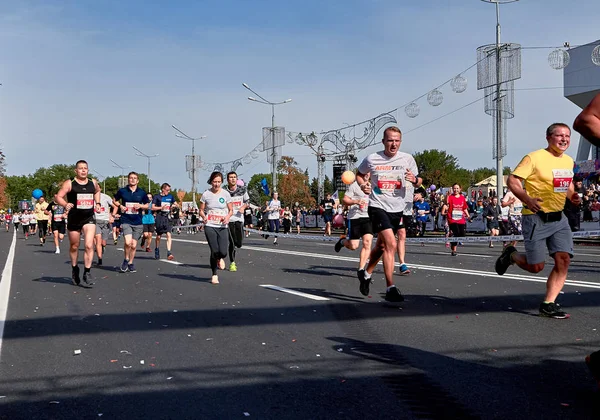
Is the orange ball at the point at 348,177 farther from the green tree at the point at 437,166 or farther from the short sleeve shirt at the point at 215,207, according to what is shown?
the green tree at the point at 437,166

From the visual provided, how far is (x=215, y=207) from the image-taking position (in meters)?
12.0

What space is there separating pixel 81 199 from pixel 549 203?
710 centimetres

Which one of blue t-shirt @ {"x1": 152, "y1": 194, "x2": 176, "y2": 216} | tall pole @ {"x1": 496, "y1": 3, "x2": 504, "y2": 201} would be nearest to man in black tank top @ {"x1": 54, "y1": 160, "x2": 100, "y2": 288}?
blue t-shirt @ {"x1": 152, "y1": 194, "x2": 176, "y2": 216}

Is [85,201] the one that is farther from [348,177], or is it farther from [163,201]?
[163,201]

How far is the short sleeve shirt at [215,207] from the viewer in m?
11.9

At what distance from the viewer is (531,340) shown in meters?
5.73

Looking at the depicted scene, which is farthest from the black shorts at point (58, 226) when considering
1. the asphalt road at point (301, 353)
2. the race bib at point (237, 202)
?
the asphalt road at point (301, 353)

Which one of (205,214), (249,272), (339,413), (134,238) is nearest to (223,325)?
(339,413)

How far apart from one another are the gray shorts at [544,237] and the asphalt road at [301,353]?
0.63 m

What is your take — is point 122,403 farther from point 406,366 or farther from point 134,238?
point 134,238

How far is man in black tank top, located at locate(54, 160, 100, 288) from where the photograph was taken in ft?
35.8

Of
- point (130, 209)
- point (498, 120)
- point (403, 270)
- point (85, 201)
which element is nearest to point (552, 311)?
point (403, 270)

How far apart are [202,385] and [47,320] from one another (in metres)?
3.59

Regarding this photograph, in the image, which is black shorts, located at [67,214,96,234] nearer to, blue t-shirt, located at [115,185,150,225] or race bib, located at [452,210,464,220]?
blue t-shirt, located at [115,185,150,225]
